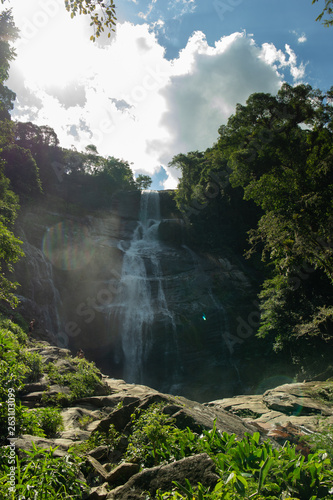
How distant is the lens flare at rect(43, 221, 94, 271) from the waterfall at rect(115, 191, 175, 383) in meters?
3.98

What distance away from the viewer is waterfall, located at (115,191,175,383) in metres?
22.6

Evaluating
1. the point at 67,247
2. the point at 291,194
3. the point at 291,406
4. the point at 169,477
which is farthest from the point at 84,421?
the point at 67,247

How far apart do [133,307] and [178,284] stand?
5.00 meters

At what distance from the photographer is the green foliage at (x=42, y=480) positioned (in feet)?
6.74

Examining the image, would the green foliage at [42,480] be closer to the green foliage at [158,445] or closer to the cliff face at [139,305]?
the green foliage at [158,445]

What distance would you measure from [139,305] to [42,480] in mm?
22655

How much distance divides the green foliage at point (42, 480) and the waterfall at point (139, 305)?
2059 cm

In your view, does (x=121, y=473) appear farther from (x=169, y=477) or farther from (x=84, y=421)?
(x=84, y=421)

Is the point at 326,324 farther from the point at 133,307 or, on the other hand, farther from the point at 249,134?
the point at 133,307

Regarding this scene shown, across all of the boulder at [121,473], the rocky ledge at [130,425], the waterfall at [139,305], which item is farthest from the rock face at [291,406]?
the waterfall at [139,305]

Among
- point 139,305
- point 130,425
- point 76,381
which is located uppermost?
point 139,305

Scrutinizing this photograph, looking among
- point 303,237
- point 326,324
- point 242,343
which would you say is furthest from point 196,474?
point 242,343

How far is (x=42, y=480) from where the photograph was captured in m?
2.15
